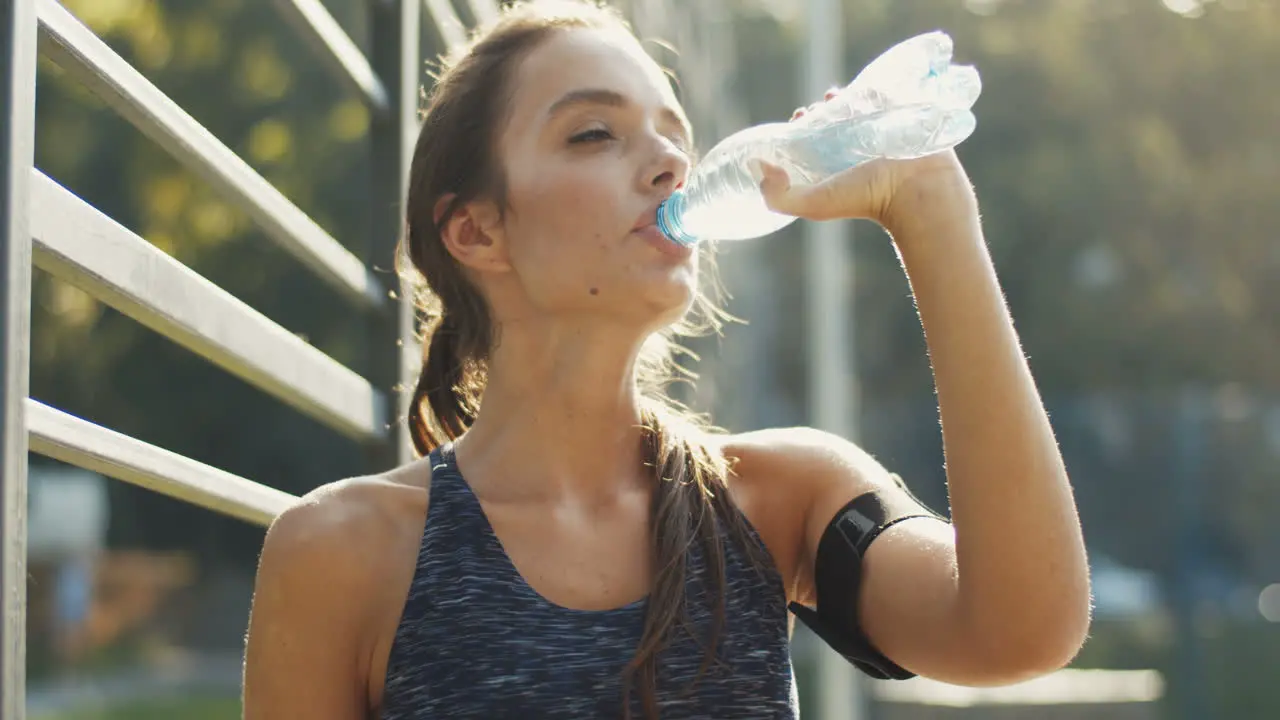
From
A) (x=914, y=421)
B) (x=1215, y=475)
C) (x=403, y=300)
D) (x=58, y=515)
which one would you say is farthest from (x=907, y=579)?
(x=58, y=515)

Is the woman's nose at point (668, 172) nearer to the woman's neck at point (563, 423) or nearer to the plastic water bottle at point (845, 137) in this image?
the plastic water bottle at point (845, 137)

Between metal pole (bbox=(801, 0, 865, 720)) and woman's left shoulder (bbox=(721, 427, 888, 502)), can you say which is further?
metal pole (bbox=(801, 0, 865, 720))

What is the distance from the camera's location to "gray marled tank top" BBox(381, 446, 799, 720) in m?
1.88

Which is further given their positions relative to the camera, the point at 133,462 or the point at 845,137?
the point at 845,137

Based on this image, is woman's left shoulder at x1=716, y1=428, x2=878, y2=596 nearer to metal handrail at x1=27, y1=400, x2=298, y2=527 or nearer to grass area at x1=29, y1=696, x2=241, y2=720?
metal handrail at x1=27, y1=400, x2=298, y2=527

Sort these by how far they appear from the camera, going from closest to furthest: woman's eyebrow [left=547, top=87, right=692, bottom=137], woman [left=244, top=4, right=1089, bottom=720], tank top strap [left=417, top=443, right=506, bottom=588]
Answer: woman [left=244, top=4, right=1089, bottom=720]
tank top strap [left=417, top=443, right=506, bottom=588]
woman's eyebrow [left=547, top=87, right=692, bottom=137]

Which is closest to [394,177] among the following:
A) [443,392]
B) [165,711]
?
[443,392]

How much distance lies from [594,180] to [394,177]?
2.68 feet

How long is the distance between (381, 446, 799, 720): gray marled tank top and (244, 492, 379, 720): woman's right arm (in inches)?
2.1

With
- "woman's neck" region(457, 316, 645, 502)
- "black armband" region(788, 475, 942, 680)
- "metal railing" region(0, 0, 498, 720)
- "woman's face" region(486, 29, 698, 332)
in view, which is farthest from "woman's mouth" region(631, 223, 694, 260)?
"metal railing" region(0, 0, 498, 720)

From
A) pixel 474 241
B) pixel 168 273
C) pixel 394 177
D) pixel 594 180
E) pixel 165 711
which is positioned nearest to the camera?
pixel 168 273

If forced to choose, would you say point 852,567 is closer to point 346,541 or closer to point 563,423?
point 563,423

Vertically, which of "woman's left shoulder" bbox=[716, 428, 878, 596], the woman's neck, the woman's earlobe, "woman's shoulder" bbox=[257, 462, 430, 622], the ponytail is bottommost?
"woman's shoulder" bbox=[257, 462, 430, 622]

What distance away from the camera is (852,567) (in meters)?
1.99
